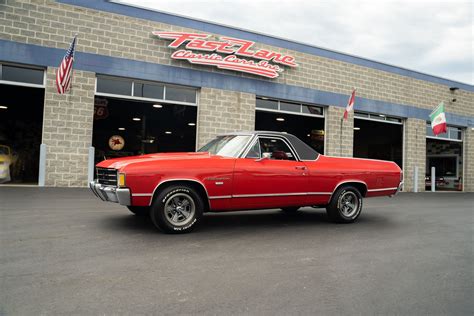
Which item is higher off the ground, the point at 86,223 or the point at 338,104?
the point at 338,104

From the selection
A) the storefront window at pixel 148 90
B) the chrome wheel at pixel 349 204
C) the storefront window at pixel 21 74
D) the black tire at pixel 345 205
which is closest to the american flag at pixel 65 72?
the storefront window at pixel 21 74

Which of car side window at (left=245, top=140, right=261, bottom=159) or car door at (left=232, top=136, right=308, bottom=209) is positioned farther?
car side window at (left=245, top=140, right=261, bottom=159)

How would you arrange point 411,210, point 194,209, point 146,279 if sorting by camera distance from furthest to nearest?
1. point 411,210
2. point 194,209
3. point 146,279

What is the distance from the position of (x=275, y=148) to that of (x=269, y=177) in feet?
2.20

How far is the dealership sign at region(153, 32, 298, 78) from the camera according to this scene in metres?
13.2

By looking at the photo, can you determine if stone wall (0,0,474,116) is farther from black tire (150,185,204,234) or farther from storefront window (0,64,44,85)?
black tire (150,185,204,234)

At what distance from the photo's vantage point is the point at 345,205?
6.86 m

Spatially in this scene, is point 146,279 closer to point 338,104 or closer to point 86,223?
point 86,223

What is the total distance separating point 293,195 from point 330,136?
36.7ft

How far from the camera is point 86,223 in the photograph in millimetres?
5969

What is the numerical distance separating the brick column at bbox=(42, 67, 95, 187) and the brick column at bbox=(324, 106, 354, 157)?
10.4m

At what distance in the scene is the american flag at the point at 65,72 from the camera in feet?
34.4

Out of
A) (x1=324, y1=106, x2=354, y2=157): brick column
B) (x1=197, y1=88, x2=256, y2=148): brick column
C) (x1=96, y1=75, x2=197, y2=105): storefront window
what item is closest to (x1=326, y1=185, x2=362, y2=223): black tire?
(x1=197, y1=88, x2=256, y2=148): brick column

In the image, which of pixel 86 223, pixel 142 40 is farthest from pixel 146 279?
pixel 142 40
